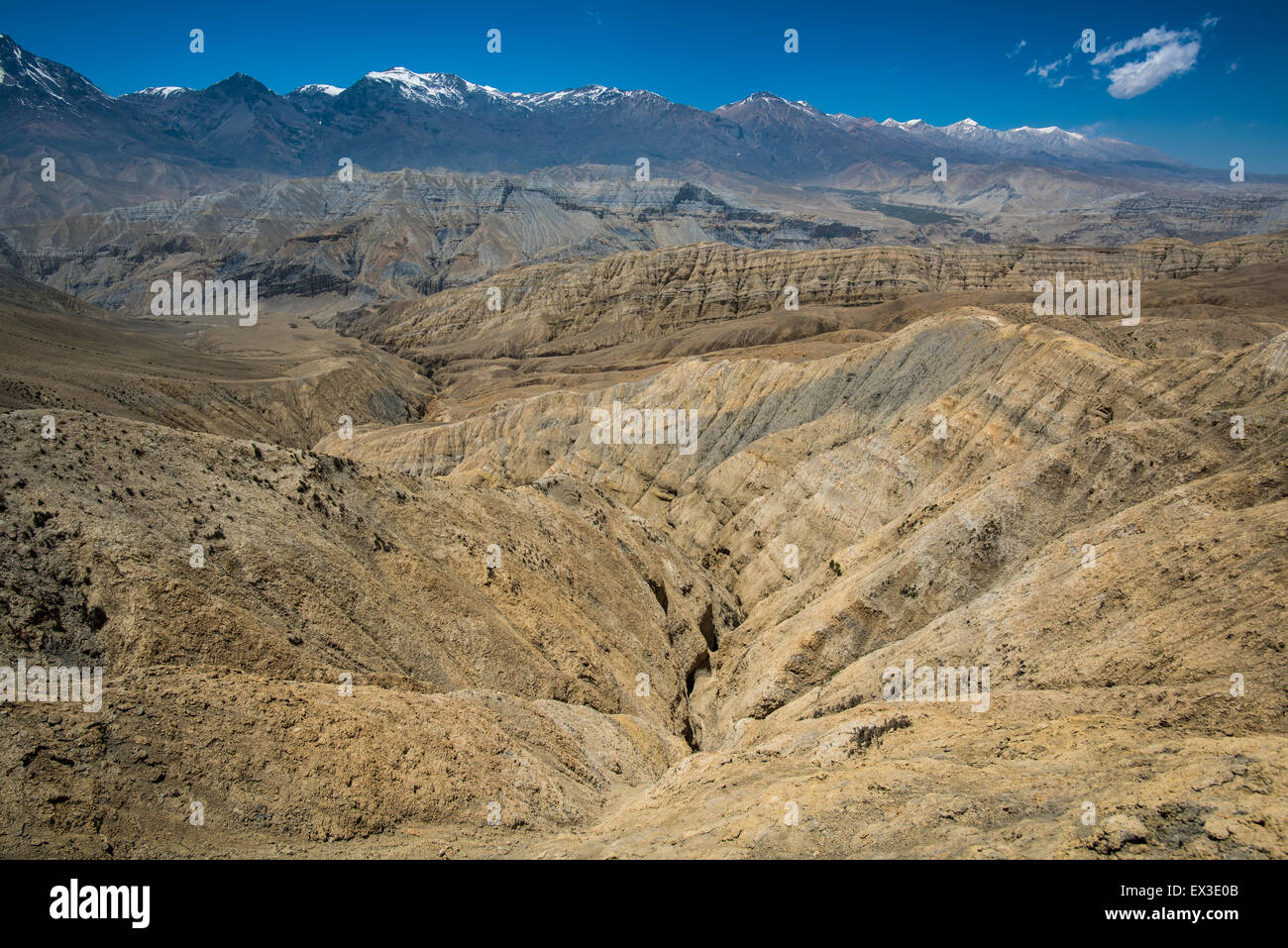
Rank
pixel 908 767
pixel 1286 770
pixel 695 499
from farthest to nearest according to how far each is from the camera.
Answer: pixel 695 499, pixel 908 767, pixel 1286 770

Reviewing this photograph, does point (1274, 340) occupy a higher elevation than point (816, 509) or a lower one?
higher

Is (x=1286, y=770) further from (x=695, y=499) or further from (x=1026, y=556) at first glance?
(x=695, y=499)

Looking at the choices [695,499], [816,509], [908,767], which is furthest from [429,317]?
[908,767]

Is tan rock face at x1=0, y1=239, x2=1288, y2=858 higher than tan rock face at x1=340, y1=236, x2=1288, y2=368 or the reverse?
the reverse

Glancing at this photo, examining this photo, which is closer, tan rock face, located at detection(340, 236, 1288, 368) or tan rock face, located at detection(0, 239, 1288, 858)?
tan rock face, located at detection(0, 239, 1288, 858)

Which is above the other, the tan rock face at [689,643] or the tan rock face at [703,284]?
the tan rock face at [703,284]

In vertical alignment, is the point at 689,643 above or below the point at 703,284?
below

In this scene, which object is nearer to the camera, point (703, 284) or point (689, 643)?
point (689, 643)

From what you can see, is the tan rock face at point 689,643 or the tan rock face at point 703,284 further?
the tan rock face at point 703,284
